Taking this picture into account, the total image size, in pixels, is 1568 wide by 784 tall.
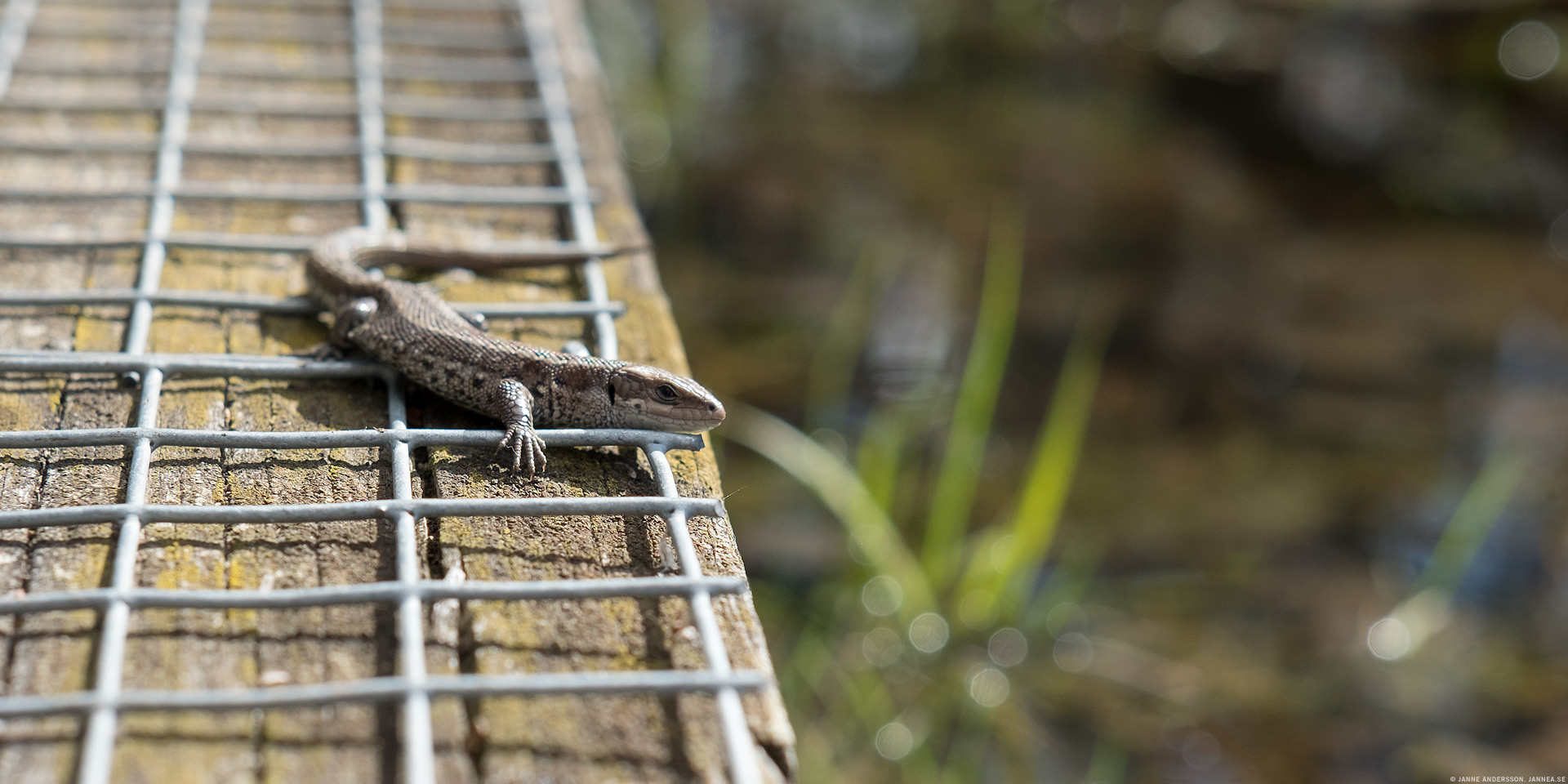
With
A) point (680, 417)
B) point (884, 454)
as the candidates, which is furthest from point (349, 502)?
point (884, 454)

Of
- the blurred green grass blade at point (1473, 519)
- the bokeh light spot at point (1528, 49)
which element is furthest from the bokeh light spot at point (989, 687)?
the bokeh light spot at point (1528, 49)

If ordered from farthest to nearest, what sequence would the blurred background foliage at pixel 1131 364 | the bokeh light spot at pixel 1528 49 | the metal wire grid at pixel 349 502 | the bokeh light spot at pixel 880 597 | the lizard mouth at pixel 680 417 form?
the bokeh light spot at pixel 1528 49, the bokeh light spot at pixel 880 597, the blurred background foliage at pixel 1131 364, the lizard mouth at pixel 680 417, the metal wire grid at pixel 349 502

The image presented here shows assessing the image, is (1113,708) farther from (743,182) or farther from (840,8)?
(840,8)

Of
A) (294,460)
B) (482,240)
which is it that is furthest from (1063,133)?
(294,460)

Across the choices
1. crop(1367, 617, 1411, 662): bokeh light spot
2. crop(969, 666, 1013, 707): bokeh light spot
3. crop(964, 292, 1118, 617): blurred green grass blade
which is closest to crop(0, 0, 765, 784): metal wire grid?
crop(964, 292, 1118, 617): blurred green grass blade

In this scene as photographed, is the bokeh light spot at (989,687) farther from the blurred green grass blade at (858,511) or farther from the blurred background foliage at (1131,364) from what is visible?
the blurred green grass blade at (858,511)

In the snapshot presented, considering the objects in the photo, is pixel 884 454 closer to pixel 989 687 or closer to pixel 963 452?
pixel 963 452
